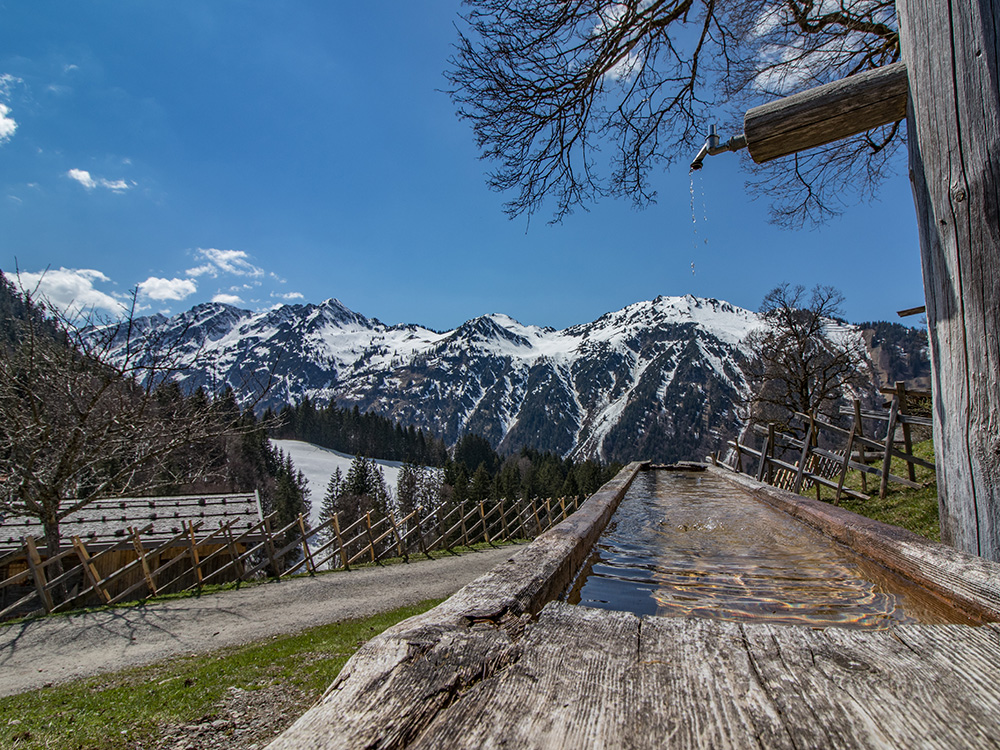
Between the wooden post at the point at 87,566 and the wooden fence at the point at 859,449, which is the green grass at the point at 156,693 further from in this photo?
the wooden fence at the point at 859,449

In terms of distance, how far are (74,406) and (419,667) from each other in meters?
10.2

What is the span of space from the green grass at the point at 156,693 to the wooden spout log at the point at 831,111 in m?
5.56

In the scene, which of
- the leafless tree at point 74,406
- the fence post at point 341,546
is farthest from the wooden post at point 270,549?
the leafless tree at point 74,406

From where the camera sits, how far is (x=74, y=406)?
8.27 metres

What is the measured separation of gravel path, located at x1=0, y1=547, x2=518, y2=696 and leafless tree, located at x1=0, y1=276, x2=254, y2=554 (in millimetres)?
2203

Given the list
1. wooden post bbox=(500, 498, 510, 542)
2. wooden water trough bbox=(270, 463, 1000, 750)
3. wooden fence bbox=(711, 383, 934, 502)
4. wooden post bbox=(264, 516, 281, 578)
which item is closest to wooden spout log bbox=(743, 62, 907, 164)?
wooden water trough bbox=(270, 463, 1000, 750)

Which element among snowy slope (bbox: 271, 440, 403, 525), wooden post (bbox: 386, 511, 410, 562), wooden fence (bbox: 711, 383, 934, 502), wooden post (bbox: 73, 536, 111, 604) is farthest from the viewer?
snowy slope (bbox: 271, 440, 403, 525)

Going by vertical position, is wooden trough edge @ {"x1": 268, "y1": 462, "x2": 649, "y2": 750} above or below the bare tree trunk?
below

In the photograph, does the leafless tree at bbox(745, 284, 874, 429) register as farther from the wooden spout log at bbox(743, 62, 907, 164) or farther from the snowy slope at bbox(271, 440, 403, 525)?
the snowy slope at bbox(271, 440, 403, 525)

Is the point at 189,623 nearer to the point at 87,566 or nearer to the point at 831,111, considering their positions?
the point at 87,566

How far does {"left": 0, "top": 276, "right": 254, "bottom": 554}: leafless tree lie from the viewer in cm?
810

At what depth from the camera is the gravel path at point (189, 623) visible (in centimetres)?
726

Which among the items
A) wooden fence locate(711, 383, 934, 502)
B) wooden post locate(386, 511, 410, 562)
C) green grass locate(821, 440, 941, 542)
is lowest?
wooden post locate(386, 511, 410, 562)

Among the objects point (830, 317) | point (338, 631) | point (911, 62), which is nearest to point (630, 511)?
point (911, 62)
